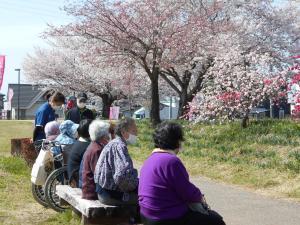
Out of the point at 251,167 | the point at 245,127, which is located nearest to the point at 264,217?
the point at 251,167

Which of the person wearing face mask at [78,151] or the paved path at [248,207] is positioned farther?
the paved path at [248,207]

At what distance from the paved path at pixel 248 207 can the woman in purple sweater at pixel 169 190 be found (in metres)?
2.61

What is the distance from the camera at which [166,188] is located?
4.39 metres

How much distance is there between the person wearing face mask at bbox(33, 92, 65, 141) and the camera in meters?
8.91

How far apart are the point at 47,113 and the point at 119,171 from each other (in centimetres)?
399

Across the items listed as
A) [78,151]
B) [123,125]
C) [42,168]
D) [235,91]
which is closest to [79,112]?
[42,168]

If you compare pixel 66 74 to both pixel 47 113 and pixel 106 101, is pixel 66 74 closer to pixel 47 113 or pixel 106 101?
pixel 106 101

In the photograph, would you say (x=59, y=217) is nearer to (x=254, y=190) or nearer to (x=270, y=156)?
(x=254, y=190)

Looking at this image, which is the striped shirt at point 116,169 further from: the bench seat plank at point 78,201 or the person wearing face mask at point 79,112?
the person wearing face mask at point 79,112

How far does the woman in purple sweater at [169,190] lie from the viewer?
436 cm

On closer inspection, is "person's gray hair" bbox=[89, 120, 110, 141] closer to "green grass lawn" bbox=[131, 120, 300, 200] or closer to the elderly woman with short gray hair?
the elderly woman with short gray hair

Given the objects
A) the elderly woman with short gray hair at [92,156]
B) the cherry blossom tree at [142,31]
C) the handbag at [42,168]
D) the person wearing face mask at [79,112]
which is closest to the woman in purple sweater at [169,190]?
the elderly woman with short gray hair at [92,156]

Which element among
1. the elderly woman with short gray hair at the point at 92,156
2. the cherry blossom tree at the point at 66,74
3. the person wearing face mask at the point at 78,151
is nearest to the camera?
the elderly woman with short gray hair at the point at 92,156

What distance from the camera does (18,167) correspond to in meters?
11.5
